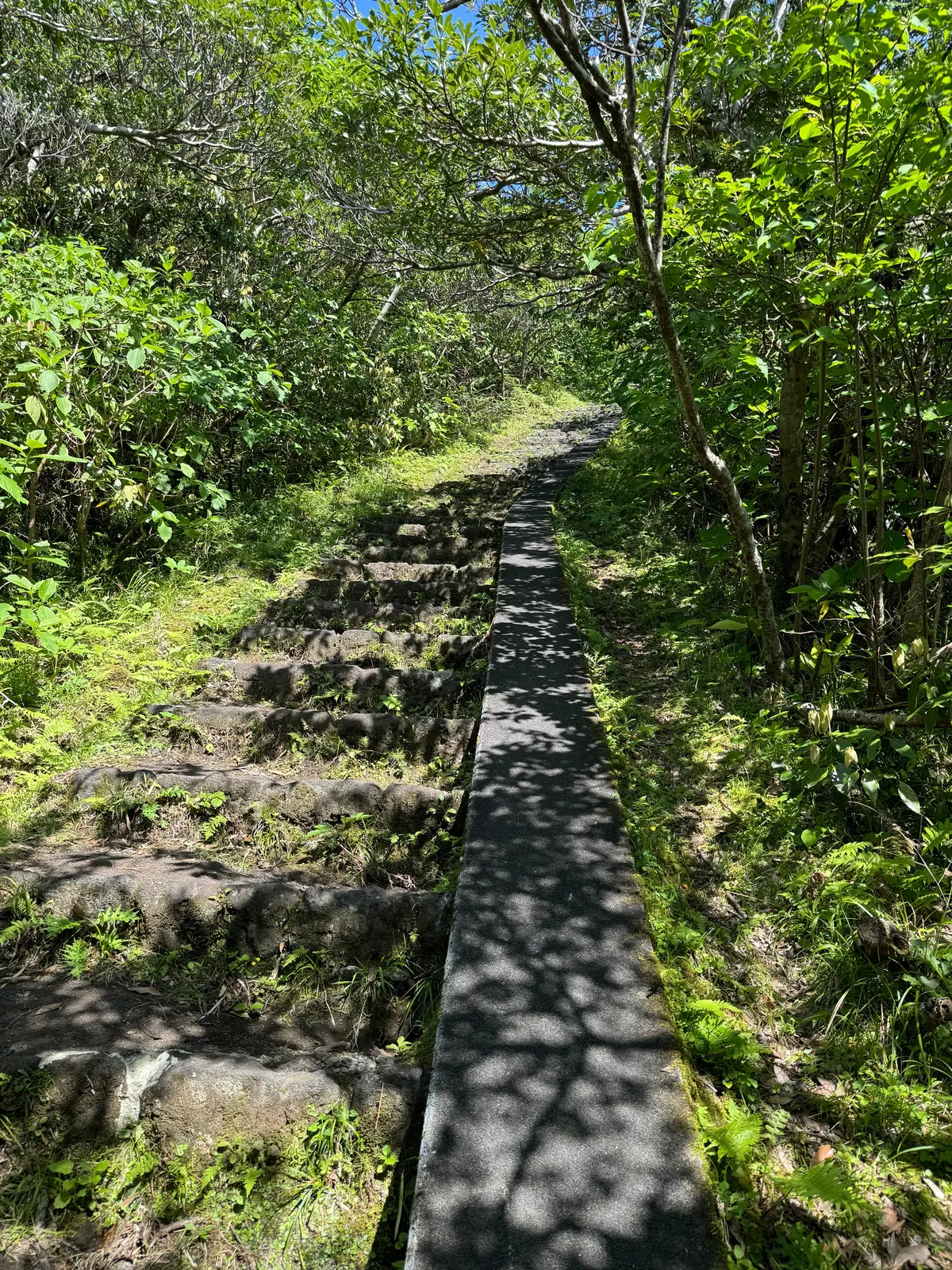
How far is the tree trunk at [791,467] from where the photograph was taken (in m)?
4.52

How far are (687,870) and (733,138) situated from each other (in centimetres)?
545

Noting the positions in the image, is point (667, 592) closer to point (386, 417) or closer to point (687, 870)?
point (687, 870)

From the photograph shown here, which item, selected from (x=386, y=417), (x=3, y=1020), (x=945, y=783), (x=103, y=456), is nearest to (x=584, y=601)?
(x=945, y=783)

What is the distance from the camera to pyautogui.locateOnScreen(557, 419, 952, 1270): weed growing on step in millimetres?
2076

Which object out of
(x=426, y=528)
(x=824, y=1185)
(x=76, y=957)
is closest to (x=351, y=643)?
(x=76, y=957)

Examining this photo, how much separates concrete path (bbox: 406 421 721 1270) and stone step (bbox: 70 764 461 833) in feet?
1.00

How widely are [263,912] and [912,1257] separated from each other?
2.40 meters

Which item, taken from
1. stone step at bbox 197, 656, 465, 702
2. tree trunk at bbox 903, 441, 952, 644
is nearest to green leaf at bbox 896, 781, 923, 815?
tree trunk at bbox 903, 441, 952, 644

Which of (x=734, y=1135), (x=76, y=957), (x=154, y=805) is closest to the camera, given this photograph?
(x=734, y=1135)

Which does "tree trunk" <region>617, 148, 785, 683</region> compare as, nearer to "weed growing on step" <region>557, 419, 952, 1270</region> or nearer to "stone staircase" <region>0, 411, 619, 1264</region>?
"weed growing on step" <region>557, 419, 952, 1270</region>

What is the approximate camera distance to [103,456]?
538cm

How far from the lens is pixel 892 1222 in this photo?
2010mm

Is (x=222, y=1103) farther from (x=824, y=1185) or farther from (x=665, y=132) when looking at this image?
(x=665, y=132)

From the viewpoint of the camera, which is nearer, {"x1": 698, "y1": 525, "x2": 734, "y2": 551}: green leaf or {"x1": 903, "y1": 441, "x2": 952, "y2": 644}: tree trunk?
{"x1": 903, "y1": 441, "x2": 952, "y2": 644}: tree trunk
